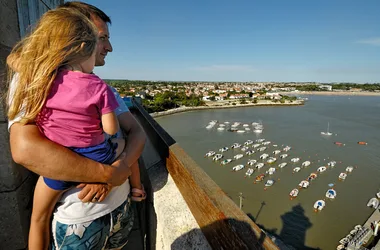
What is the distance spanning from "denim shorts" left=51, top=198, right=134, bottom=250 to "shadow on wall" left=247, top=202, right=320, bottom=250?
846 cm

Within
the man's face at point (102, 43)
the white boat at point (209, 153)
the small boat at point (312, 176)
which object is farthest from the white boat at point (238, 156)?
the man's face at point (102, 43)

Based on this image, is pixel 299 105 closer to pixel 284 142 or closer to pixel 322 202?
pixel 284 142

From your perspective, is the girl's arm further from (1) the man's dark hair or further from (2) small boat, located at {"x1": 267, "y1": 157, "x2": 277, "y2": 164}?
(2) small boat, located at {"x1": 267, "y1": 157, "x2": 277, "y2": 164}

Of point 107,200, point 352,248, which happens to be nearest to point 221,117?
point 352,248

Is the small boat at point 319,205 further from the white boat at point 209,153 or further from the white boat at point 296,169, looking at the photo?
the white boat at point 209,153

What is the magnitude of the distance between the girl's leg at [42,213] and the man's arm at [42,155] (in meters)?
0.06

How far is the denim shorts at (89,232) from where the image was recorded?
2.01 feet

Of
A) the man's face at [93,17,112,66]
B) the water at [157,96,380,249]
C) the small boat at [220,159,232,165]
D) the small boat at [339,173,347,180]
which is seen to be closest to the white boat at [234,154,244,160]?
the water at [157,96,380,249]

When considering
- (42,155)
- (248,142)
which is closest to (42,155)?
(42,155)

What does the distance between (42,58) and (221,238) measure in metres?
0.53

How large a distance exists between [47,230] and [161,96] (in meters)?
39.0

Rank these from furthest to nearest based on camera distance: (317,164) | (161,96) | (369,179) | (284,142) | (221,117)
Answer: (161,96), (221,117), (284,142), (317,164), (369,179)

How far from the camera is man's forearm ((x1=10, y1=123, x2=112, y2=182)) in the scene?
545 mm

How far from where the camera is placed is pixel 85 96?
545 mm
